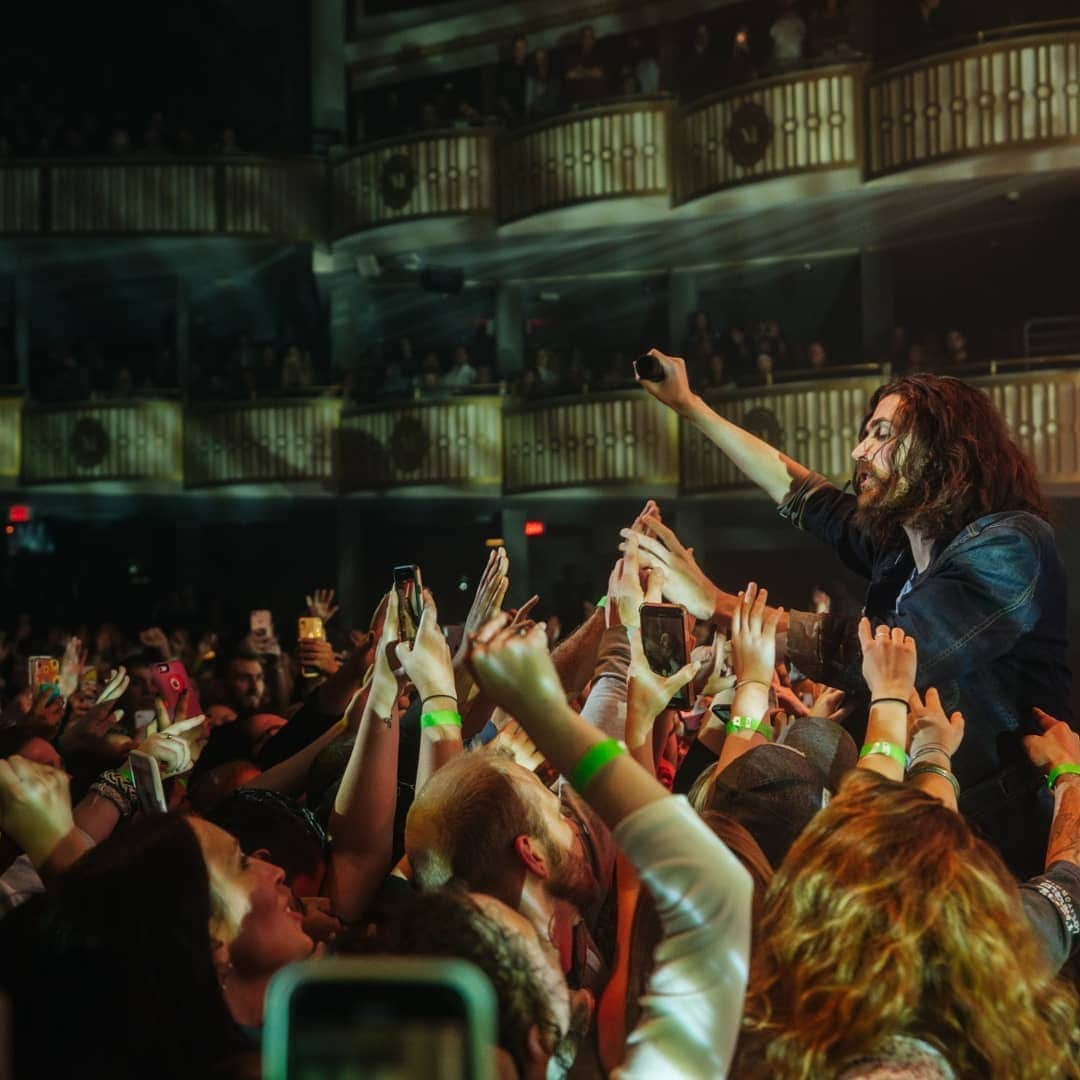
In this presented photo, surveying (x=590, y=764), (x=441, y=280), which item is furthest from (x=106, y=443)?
(x=590, y=764)

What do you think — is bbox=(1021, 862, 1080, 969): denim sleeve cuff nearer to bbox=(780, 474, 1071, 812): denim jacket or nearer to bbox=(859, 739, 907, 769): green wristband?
bbox=(859, 739, 907, 769): green wristband

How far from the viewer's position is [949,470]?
311cm

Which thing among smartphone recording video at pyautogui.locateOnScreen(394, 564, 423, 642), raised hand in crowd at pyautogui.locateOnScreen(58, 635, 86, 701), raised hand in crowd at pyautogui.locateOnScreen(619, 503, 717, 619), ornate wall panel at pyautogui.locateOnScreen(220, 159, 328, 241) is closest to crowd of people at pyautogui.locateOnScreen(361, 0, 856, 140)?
ornate wall panel at pyautogui.locateOnScreen(220, 159, 328, 241)

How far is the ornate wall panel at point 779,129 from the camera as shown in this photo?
12523 millimetres

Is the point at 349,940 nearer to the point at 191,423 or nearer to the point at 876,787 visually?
the point at 876,787

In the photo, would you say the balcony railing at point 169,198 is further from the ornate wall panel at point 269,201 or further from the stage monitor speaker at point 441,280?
the stage monitor speaker at point 441,280

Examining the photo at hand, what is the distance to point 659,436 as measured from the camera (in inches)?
559

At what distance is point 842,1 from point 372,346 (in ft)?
24.0

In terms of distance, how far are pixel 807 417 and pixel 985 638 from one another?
1048cm

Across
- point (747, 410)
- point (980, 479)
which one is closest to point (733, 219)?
point (747, 410)

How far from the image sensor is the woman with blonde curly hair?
1826 mm

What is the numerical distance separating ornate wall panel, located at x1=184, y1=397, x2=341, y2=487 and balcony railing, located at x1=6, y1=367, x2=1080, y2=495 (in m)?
0.02

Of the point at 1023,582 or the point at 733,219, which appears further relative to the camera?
the point at 733,219

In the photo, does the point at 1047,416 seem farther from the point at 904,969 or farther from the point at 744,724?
the point at 904,969
